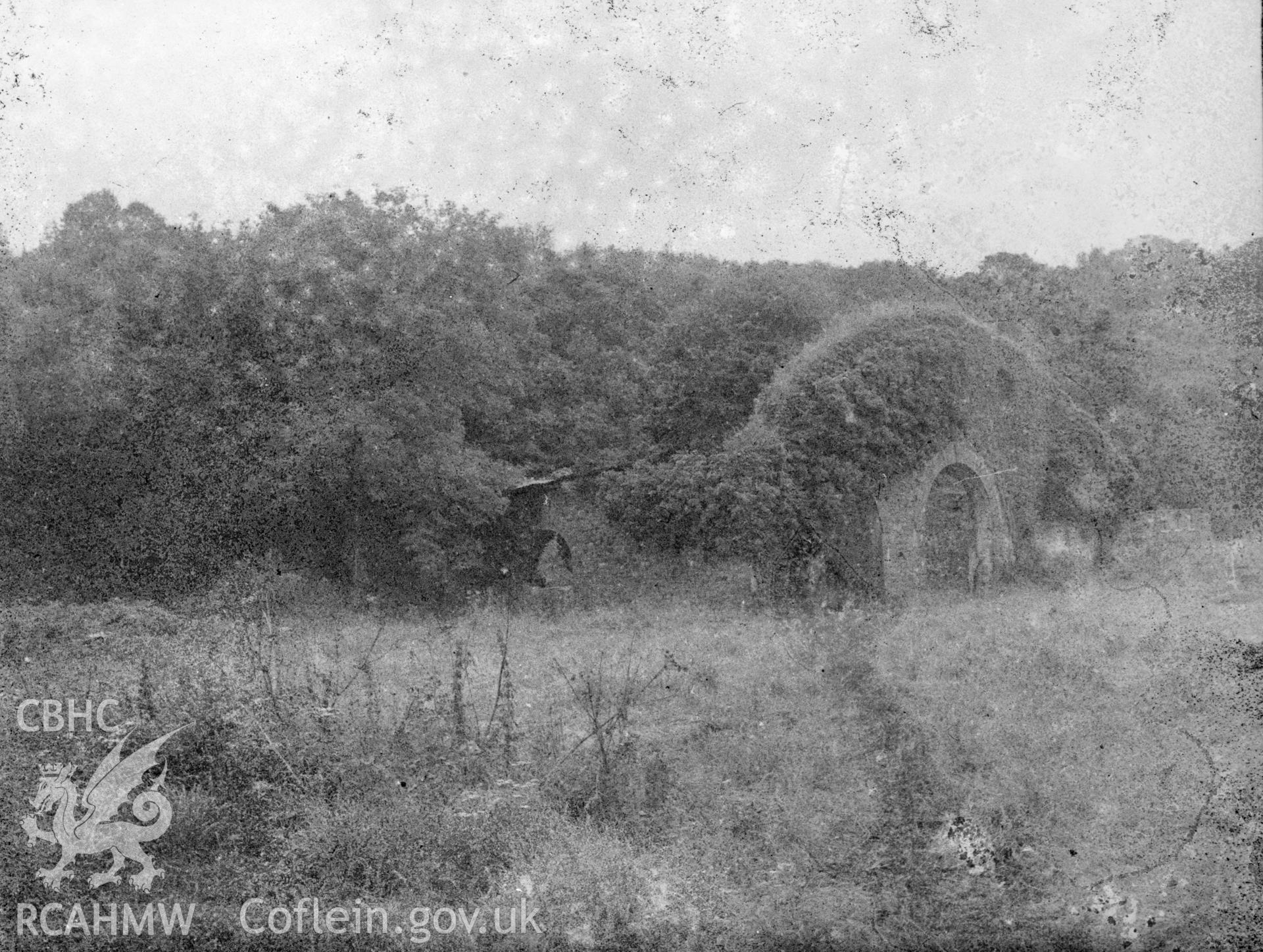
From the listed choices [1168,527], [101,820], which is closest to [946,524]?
[1168,527]

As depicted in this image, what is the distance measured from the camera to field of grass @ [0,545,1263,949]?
4539 millimetres

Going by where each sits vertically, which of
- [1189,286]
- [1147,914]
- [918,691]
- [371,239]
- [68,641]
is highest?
[371,239]

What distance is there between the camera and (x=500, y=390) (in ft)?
31.2

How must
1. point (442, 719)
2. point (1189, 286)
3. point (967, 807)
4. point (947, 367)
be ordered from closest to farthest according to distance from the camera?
point (967, 807) → point (442, 719) → point (1189, 286) → point (947, 367)

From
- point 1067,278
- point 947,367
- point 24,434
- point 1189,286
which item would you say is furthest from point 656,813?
point 947,367

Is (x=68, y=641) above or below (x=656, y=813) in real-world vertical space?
above

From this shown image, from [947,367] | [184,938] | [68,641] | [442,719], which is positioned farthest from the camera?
[947,367]

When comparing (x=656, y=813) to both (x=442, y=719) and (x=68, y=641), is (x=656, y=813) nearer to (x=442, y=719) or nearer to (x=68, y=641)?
(x=442, y=719)

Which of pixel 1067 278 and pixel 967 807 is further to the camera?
pixel 1067 278

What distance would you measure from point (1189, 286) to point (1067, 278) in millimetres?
1419

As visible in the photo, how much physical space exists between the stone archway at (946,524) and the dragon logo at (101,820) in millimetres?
7105

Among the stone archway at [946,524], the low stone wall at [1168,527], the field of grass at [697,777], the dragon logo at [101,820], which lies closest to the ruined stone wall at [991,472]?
the stone archway at [946,524]

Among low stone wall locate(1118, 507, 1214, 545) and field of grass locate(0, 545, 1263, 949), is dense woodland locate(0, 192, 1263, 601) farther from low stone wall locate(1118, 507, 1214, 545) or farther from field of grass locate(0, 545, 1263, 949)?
field of grass locate(0, 545, 1263, 949)

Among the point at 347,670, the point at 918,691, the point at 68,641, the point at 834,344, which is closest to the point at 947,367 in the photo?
the point at 834,344
